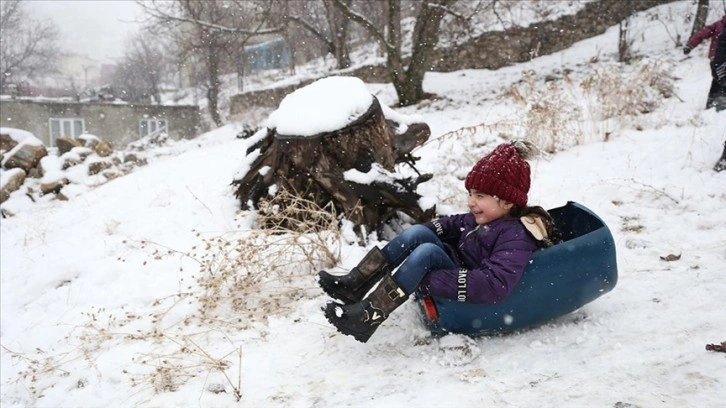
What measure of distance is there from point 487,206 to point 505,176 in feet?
0.62

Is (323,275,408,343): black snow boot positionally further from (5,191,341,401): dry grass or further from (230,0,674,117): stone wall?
(230,0,674,117): stone wall

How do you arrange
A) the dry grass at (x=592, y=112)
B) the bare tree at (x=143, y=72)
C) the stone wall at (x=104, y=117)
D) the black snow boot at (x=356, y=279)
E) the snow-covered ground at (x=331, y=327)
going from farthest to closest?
the bare tree at (x=143, y=72) → the stone wall at (x=104, y=117) → the dry grass at (x=592, y=112) → the black snow boot at (x=356, y=279) → the snow-covered ground at (x=331, y=327)

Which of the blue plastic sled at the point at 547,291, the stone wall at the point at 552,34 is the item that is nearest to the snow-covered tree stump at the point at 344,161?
the blue plastic sled at the point at 547,291

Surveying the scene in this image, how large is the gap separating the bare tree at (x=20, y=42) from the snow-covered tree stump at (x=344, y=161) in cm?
4634

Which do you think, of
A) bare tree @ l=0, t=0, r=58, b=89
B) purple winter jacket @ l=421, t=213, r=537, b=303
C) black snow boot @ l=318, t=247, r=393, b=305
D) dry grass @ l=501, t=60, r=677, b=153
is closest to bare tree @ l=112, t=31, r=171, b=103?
bare tree @ l=0, t=0, r=58, b=89

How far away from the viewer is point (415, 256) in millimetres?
2338

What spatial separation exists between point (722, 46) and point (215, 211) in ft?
17.6

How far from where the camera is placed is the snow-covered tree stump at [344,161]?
394cm

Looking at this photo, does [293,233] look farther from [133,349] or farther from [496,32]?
[496,32]

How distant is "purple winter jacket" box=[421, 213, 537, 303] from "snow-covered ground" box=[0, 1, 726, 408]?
0.29m

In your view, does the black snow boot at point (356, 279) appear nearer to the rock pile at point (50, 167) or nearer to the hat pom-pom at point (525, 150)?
the hat pom-pom at point (525, 150)

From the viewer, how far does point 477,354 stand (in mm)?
2262

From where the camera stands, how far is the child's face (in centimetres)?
249

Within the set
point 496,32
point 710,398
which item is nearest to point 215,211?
point 710,398
